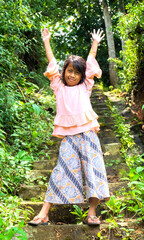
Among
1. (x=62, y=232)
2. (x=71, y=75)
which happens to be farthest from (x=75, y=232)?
(x=71, y=75)

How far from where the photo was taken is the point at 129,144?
11.1ft

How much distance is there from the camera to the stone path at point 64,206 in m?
1.69

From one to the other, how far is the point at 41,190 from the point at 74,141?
2.34 feet

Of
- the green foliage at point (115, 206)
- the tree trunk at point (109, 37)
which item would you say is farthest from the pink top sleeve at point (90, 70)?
the tree trunk at point (109, 37)

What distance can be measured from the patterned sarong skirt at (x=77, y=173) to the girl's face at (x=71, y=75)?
0.49m

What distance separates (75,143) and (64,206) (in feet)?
2.04

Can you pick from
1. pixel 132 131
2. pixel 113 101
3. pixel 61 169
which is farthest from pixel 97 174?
pixel 113 101

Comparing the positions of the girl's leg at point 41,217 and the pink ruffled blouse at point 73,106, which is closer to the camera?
the girl's leg at point 41,217

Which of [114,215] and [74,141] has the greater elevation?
[74,141]

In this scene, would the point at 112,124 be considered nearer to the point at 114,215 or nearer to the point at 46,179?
the point at 46,179

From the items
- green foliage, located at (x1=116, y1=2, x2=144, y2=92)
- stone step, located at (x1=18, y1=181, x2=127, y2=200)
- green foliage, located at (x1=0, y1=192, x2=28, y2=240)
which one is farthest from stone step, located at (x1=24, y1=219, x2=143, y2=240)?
green foliage, located at (x1=116, y1=2, x2=144, y2=92)

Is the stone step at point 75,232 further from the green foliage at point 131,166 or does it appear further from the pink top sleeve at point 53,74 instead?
the pink top sleeve at point 53,74

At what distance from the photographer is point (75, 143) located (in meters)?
2.07

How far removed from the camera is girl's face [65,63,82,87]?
2.19 metres
